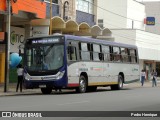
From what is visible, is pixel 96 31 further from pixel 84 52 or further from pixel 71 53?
pixel 71 53

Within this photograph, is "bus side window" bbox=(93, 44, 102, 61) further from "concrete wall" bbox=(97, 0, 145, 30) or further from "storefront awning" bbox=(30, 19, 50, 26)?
"concrete wall" bbox=(97, 0, 145, 30)

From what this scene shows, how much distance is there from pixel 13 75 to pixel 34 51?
9782 millimetres

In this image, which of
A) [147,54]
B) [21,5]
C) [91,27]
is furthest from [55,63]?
[147,54]

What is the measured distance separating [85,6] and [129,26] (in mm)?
22814

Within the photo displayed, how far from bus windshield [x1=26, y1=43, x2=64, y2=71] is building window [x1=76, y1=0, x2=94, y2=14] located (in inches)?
740

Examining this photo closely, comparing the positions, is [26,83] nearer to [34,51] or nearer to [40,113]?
[34,51]

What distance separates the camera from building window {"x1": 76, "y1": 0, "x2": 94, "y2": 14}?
4625 cm

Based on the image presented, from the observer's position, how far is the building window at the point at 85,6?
1821 inches

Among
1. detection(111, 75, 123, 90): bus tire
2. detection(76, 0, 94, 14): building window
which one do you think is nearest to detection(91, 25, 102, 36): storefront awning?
detection(76, 0, 94, 14): building window

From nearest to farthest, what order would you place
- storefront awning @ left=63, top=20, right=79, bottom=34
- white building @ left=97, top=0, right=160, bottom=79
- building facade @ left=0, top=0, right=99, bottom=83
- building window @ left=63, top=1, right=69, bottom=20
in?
building facade @ left=0, top=0, right=99, bottom=83, storefront awning @ left=63, top=20, right=79, bottom=34, building window @ left=63, top=1, right=69, bottom=20, white building @ left=97, top=0, right=160, bottom=79

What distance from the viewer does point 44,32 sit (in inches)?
1422

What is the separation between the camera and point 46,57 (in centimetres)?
2717

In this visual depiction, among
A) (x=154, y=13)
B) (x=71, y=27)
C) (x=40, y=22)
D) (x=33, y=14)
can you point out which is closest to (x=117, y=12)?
(x=154, y=13)

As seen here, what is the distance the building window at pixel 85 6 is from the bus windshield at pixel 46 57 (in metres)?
18.8
